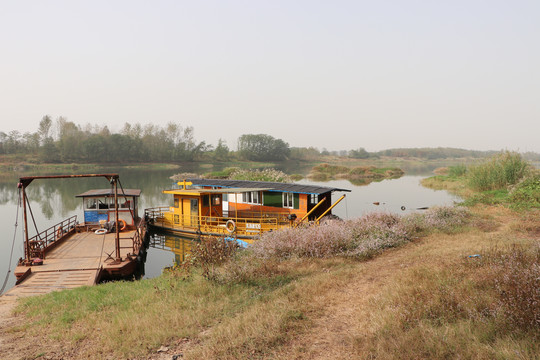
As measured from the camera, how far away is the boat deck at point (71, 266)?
1167cm

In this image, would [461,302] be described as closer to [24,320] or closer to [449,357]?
[449,357]

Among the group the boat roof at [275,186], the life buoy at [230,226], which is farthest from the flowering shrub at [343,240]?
the life buoy at [230,226]

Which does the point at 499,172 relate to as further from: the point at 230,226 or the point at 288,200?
the point at 230,226

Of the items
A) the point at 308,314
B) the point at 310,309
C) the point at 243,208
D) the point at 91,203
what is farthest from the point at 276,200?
the point at 308,314

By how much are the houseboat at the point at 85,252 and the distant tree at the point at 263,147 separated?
442 ft

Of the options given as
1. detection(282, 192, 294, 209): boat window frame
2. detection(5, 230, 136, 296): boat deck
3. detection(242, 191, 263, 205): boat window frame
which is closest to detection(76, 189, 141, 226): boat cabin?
detection(5, 230, 136, 296): boat deck

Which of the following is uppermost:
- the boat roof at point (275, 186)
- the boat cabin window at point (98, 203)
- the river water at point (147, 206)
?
the boat roof at point (275, 186)

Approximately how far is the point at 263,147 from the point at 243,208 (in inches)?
5530

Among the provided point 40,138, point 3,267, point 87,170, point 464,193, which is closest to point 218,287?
point 3,267

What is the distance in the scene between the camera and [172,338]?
19.7ft

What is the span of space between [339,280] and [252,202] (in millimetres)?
13631

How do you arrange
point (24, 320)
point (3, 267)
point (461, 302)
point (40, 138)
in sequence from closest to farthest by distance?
point (461, 302) < point (24, 320) < point (3, 267) < point (40, 138)

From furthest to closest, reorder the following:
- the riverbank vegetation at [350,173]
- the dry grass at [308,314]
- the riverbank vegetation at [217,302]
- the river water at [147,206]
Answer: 1. the riverbank vegetation at [350,173]
2. the river water at [147,206]
3. the riverbank vegetation at [217,302]
4. the dry grass at [308,314]

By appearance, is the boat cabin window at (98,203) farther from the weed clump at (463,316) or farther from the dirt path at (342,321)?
the weed clump at (463,316)
